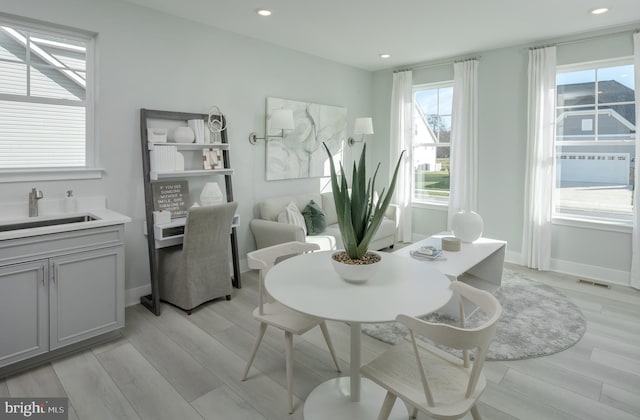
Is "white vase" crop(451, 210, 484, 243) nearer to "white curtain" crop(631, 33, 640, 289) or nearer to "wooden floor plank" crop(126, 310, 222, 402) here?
"white curtain" crop(631, 33, 640, 289)

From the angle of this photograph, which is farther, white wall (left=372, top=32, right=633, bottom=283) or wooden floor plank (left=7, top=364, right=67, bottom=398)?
white wall (left=372, top=32, right=633, bottom=283)

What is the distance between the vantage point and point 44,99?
2887 mm

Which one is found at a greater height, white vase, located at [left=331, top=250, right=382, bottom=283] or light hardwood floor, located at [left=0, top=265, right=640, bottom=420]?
white vase, located at [left=331, top=250, right=382, bottom=283]

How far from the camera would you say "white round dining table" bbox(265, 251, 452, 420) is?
1494mm

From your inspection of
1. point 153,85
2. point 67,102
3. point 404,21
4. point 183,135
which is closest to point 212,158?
point 183,135

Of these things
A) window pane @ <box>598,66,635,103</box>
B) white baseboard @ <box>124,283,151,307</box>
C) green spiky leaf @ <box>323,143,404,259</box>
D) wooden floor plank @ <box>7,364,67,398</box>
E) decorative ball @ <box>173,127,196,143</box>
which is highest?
window pane @ <box>598,66,635,103</box>

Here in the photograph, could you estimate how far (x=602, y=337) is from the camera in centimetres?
281

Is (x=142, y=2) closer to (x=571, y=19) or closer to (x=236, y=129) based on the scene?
(x=236, y=129)

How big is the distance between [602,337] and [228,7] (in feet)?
13.2

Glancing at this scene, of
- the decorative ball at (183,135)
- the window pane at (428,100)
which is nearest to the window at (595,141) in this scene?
the window pane at (428,100)

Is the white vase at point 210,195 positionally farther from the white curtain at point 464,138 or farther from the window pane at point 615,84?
the window pane at point 615,84

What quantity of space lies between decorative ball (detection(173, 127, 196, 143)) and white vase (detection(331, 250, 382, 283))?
2.26 metres

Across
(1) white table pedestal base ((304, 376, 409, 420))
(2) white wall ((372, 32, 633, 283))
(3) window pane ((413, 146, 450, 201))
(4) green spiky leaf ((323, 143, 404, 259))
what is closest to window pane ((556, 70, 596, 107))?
(2) white wall ((372, 32, 633, 283))

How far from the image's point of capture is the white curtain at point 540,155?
167 inches
